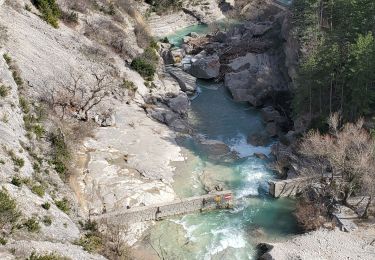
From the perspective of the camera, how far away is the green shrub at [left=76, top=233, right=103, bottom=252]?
28484 mm

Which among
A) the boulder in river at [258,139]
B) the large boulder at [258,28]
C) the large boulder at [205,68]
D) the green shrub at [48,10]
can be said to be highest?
the green shrub at [48,10]

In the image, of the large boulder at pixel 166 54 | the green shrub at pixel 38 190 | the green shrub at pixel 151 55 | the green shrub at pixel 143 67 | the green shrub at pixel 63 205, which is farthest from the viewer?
the large boulder at pixel 166 54

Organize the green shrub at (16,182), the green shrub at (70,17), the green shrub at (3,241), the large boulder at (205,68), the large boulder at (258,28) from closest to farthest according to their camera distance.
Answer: the green shrub at (3,241) → the green shrub at (16,182) → the green shrub at (70,17) → the large boulder at (205,68) → the large boulder at (258,28)

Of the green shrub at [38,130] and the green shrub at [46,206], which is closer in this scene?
the green shrub at [46,206]

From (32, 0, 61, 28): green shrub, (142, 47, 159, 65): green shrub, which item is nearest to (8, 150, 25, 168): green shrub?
(32, 0, 61, 28): green shrub

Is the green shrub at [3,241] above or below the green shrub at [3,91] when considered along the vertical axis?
below

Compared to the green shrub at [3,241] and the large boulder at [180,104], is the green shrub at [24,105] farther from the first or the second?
the large boulder at [180,104]

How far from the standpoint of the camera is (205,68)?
6184 cm

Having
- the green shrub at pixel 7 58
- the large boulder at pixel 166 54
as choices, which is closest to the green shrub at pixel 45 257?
the green shrub at pixel 7 58

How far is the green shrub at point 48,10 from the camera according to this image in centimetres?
5119

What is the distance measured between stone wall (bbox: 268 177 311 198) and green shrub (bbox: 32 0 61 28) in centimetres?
2820

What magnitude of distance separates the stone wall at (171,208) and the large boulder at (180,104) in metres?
15.7

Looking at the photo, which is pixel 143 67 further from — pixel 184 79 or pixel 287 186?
pixel 287 186

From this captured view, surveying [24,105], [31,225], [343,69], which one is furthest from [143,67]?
[31,225]
